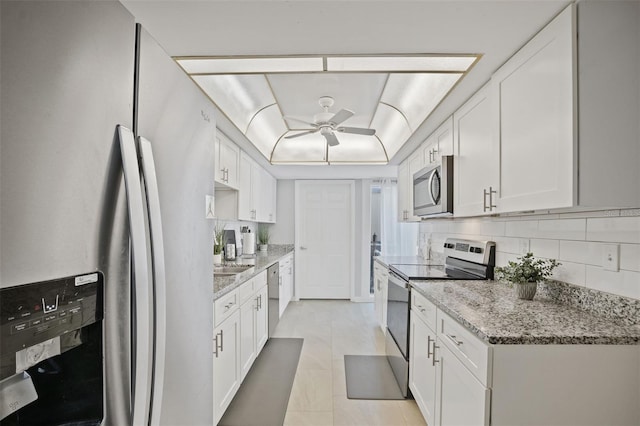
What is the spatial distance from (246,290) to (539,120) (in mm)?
2237

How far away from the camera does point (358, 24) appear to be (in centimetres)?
138

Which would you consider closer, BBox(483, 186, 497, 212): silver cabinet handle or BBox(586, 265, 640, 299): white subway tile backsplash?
BBox(586, 265, 640, 299): white subway tile backsplash

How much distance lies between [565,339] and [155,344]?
4.47 ft

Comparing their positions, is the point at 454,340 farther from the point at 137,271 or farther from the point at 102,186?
the point at 102,186

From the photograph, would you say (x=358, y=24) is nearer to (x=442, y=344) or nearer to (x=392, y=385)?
(x=442, y=344)

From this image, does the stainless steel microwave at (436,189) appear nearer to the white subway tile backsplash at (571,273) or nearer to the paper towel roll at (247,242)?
the white subway tile backsplash at (571,273)

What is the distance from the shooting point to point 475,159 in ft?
7.04

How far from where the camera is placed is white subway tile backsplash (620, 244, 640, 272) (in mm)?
1306

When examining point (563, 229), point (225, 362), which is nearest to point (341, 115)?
point (563, 229)

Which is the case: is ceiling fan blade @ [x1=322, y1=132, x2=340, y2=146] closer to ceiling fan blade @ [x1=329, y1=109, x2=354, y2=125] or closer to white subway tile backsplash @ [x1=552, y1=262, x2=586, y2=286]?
ceiling fan blade @ [x1=329, y1=109, x2=354, y2=125]

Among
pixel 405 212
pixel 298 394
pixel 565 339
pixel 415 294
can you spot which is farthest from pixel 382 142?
pixel 565 339

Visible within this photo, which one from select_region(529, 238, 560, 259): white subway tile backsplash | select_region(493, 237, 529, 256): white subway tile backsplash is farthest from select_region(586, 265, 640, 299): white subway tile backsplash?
select_region(493, 237, 529, 256): white subway tile backsplash

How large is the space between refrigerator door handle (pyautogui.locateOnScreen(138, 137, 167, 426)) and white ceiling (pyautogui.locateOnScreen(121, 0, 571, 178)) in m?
0.85

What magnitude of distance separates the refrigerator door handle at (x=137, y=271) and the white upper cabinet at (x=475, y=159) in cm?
182
